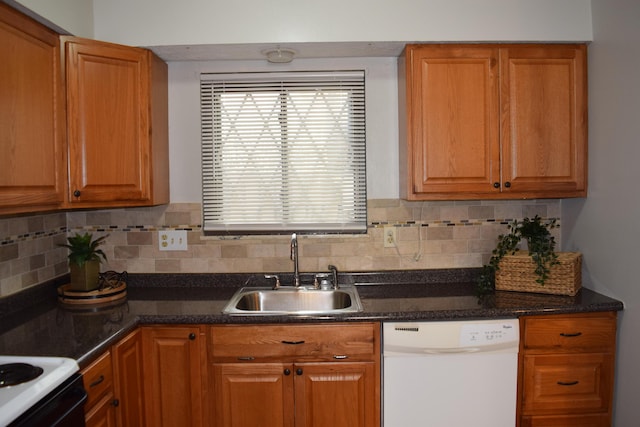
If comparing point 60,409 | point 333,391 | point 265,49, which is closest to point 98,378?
point 60,409

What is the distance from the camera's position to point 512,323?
2.02m

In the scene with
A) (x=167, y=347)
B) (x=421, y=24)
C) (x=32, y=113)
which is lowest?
(x=167, y=347)

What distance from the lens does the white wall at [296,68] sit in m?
2.54

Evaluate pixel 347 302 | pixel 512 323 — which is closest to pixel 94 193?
pixel 347 302

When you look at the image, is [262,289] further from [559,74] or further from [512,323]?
[559,74]

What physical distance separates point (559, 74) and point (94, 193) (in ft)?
7.66

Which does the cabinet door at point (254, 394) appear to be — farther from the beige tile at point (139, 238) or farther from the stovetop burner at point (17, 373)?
the beige tile at point (139, 238)

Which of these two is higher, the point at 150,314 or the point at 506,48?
the point at 506,48

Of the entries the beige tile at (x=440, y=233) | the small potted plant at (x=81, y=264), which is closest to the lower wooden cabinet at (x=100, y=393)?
the small potted plant at (x=81, y=264)

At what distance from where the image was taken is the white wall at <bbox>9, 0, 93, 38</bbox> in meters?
1.84

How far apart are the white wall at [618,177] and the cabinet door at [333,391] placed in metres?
1.16

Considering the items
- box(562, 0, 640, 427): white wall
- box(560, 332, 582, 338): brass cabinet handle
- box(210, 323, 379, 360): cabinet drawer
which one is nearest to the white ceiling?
box(562, 0, 640, 427): white wall

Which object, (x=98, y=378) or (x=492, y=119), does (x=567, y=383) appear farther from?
(x=98, y=378)

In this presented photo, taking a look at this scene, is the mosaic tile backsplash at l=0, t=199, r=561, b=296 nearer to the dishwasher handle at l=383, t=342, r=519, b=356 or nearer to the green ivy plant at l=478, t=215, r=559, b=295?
the green ivy plant at l=478, t=215, r=559, b=295
